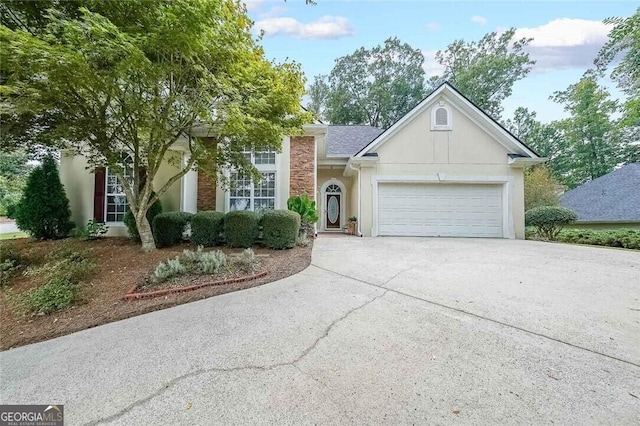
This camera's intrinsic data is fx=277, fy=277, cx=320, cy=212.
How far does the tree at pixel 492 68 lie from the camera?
2253 cm

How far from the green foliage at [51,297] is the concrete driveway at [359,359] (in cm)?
124

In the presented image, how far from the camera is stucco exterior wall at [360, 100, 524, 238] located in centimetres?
1077

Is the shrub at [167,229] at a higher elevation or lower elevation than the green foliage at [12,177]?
lower

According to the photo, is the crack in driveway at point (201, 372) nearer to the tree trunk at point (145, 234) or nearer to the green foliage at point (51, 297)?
the green foliage at point (51, 297)

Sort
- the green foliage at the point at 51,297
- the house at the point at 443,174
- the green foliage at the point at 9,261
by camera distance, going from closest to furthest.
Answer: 1. the green foliage at the point at 51,297
2. the green foliage at the point at 9,261
3. the house at the point at 443,174

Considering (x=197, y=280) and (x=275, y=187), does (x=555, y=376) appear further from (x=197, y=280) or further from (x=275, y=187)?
(x=275, y=187)

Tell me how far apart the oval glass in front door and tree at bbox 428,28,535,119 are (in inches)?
607

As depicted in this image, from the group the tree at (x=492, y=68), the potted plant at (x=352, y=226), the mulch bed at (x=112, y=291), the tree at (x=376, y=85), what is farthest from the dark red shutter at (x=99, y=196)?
the tree at (x=492, y=68)

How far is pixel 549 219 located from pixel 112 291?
555 inches

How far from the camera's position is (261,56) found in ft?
20.6

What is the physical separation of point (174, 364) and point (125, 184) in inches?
232

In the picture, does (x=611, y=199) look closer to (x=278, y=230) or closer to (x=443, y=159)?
(x=443, y=159)

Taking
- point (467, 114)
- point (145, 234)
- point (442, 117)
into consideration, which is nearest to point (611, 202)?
point (467, 114)

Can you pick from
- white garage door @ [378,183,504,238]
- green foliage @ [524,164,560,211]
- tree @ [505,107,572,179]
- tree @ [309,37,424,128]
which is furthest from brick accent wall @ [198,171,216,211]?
tree @ [505,107,572,179]
